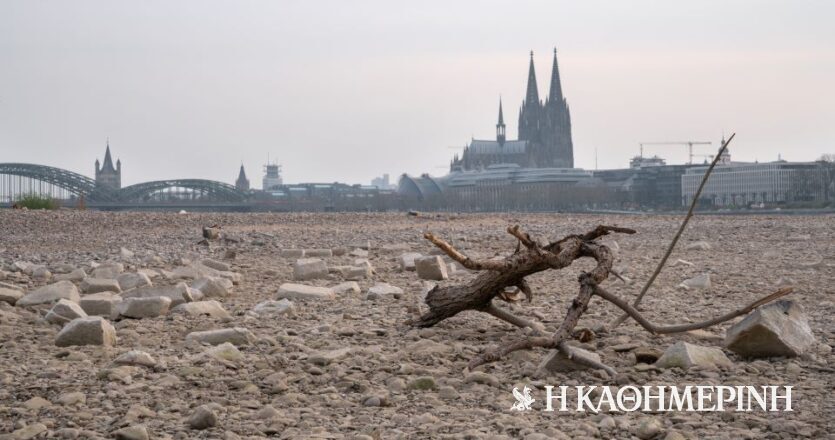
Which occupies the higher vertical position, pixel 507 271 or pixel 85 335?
pixel 507 271

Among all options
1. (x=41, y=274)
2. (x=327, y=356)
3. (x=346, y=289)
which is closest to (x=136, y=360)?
(x=327, y=356)

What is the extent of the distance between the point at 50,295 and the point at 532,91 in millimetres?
182402

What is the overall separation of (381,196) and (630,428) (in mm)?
143264

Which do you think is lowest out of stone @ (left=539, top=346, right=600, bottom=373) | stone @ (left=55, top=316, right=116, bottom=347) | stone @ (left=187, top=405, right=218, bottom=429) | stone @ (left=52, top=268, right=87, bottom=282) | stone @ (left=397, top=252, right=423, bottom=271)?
stone @ (left=187, top=405, right=218, bottom=429)

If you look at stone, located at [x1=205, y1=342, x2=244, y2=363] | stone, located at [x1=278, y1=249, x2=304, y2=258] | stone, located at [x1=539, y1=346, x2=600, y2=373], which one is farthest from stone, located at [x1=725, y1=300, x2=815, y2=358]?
stone, located at [x1=278, y1=249, x2=304, y2=258]

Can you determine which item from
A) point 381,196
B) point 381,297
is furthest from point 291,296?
point 381,196

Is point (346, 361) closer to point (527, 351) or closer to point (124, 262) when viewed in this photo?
point (527, 351)

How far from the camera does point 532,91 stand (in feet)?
618

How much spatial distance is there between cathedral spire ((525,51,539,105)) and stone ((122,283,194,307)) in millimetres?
180540

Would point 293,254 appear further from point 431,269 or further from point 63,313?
point 63,313

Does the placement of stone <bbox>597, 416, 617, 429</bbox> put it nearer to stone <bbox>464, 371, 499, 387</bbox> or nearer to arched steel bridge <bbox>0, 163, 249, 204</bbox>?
stone <bbox>464, 371, 499, 387</bbox>

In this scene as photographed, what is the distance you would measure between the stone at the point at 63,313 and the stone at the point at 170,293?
605 millimetres

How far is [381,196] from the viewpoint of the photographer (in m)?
148

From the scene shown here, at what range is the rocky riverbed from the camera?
16.4 feet
